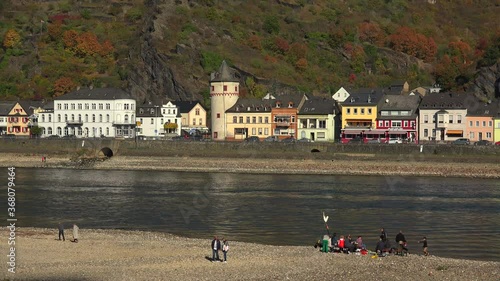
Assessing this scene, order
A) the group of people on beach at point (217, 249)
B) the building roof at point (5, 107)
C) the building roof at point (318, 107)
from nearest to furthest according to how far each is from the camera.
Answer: the group of people on beach at point (217, 249)
the building roof at point (318, 107)
the building roof at point (5, 107)

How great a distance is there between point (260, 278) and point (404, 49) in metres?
133

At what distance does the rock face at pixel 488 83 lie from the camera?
11550 cm

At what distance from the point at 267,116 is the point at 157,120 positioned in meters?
14.6

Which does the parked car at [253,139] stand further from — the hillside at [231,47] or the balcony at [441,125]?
the hillside at [231,47]

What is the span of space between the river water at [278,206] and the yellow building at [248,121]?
27.4 m

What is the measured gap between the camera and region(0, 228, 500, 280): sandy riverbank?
31.1 metres

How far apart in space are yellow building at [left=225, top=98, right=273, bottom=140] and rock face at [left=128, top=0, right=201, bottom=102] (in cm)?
1881

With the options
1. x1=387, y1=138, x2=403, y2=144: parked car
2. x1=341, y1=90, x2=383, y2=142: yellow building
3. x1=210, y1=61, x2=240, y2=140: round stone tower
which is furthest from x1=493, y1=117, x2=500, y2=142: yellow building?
x1=210, y1=61, x2=240, y2=140: round stone tower

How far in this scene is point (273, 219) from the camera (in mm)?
46688

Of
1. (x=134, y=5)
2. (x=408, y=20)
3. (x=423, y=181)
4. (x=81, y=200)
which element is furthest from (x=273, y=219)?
(x=408, y=20)

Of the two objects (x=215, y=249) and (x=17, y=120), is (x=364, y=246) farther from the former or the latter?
(x=17, y=120)

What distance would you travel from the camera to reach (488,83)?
117 metres

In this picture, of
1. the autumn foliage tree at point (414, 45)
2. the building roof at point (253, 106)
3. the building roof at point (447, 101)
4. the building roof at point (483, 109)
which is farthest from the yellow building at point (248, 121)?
the autumn foliage tree at point (414, 45)

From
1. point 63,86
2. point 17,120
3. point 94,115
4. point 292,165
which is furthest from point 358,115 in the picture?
point 63,86
